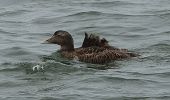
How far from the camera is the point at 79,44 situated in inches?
742

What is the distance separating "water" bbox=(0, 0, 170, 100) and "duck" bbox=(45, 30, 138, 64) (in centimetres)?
22

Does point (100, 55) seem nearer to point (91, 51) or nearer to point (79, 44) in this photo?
point (91, 51)

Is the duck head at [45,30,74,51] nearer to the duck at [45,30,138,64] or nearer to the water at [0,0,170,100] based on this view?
the duck at [45,30,138,64]

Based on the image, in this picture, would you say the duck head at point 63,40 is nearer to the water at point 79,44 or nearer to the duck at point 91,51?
the duck at point 91,51

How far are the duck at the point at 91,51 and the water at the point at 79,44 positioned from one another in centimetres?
22

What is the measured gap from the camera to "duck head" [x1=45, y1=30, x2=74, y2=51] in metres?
17.2

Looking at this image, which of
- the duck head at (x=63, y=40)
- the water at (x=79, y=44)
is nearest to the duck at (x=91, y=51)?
the duck head at (x=63, y=40)

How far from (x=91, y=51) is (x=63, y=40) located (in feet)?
3.82

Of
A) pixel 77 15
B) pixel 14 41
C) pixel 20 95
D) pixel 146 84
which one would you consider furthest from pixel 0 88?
pixel 77 15

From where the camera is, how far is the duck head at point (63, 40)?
1722 cm

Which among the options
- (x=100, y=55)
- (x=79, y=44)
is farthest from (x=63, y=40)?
(x=79, y=44)

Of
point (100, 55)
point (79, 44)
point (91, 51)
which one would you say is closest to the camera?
point (100, 55)

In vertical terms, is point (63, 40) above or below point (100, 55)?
above

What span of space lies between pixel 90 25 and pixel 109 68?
585cm
